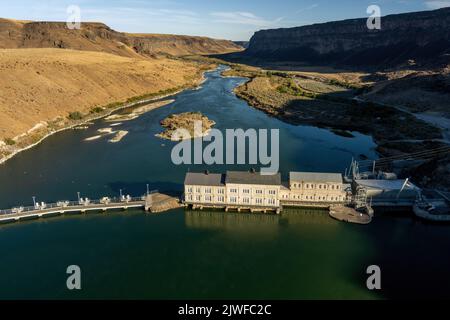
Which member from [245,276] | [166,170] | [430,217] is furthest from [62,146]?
[430,217]

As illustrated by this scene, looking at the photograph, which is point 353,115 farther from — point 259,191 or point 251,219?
point 251,219

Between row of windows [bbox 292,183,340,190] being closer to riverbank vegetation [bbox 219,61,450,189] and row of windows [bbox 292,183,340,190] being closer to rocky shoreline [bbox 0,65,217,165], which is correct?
riverbank vegetation [bbox 219,61,450,189]

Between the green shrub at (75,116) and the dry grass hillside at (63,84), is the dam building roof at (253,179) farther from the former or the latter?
the green shrub at (75,116)

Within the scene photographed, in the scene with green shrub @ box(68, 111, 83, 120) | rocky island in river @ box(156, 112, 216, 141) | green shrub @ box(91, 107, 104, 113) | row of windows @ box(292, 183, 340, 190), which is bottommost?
row of windows @ box(292, 183, 340, 190)

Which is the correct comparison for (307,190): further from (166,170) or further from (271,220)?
(166,170)

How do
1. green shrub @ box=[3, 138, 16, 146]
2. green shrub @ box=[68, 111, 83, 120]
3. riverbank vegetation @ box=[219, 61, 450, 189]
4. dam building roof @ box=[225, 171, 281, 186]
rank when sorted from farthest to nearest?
green shrub @ box=[68, 111, 83, 120] < green shrub @ box=[3, 138, 16, 146] < riverbank vegetation @ box=[219, 61, 450, 189] < dam building roof @ box=[225, 171, 281, 186]

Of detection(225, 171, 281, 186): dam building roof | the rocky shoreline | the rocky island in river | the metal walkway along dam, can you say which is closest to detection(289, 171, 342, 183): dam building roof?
detection(225, 171, 281, 186): dam building roof
